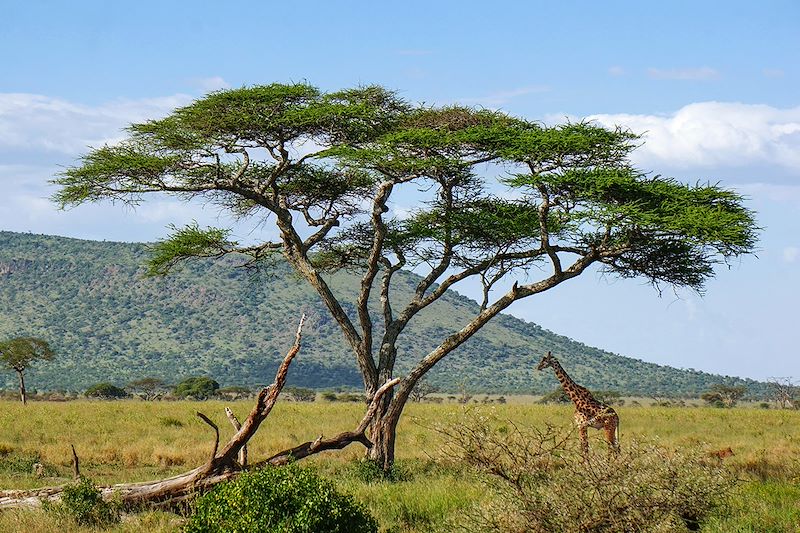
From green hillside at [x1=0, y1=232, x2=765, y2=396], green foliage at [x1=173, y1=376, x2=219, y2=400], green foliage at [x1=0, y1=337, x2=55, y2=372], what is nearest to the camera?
green foliage at [x1=0, y1=337, x2=55, y2=372]

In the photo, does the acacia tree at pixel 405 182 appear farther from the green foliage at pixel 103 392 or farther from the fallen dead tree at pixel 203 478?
the green foliage at pixel 103 392

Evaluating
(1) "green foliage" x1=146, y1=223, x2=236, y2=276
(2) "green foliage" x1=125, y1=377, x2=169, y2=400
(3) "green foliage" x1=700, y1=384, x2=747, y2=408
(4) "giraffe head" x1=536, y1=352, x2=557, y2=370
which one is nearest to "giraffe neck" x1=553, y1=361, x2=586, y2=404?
(4) "giraffe head" x1=536, y1=352, x2=557, y2=370

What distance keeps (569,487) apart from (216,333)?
97511mm

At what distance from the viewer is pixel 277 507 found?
1182 centimetres

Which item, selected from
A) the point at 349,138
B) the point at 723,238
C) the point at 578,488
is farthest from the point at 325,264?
the point at 578,488

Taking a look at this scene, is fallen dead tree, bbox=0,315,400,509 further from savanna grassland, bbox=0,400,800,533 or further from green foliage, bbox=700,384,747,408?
green foliage, bbox=700,384,747,408

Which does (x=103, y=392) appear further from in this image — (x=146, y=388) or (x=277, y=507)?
(x=277, y=507)

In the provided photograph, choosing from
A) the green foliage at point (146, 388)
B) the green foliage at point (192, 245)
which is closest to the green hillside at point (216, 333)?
the green foliage at point (146, 388)

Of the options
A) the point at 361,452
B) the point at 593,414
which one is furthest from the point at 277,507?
the point at 361,452

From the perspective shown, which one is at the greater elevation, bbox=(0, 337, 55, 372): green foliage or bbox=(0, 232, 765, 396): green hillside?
bbox=(0, 232, 765, 396): green hillside

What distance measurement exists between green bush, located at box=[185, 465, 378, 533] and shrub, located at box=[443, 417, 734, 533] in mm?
1518

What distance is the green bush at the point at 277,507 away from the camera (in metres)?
11.7

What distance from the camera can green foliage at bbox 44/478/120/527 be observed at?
14.2 metres

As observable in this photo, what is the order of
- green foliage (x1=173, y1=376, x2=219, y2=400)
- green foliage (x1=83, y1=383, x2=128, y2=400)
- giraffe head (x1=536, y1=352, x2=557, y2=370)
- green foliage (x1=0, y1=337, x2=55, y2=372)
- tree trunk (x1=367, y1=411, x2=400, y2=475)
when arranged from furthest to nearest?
green foliage (x1=83, y1=383, x2=128, y2=400), green foliage (x1=173, y1=376, x2=219, y2=400), green foliage (x1=0, y1=337, x2=55, y2=372), giraffe head (x1=536, y1=352, x2=557, y2=370), tree trunk (x1=367, y1=411, x2=400, y2=475)
